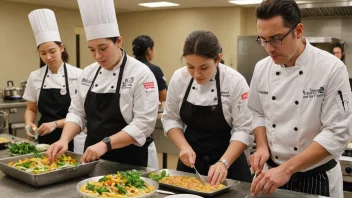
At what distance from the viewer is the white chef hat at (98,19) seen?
2.37 metres

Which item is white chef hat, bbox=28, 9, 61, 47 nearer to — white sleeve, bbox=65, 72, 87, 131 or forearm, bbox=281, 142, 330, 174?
white sleeve, bbox=65, 72, 87, 131

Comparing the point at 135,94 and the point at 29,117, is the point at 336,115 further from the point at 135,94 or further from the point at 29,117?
the point at 29,117

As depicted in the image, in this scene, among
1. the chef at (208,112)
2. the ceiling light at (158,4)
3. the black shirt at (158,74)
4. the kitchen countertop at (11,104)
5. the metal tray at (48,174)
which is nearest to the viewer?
the metal tray at (48,174)

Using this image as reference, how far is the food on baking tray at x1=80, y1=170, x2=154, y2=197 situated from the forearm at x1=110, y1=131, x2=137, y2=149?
34 centimetres

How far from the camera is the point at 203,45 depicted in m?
2.12

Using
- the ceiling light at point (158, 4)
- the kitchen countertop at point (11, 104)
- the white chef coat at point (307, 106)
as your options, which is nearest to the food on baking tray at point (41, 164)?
the white chef coat at point (307, 106)

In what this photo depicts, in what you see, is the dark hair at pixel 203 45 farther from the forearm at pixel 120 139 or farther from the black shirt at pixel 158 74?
the black shirt at pixel 158 74

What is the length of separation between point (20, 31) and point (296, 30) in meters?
6.85

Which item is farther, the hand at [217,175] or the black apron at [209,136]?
the black apron at [209,136]

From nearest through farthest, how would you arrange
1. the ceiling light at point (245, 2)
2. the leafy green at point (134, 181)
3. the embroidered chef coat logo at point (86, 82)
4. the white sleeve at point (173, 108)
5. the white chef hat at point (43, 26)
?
the leafy green at point (134, 181) < the white sleeve at point (173, 108) < the embroidered chef coat logo at point (86, 82) < the white chef hat at point (43, 26) < the ceiling light at point (245, 2)

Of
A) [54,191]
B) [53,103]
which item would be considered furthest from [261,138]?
[53,103]

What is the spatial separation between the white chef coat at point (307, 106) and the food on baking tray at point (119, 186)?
717 millimetres

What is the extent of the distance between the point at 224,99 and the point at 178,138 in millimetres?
357

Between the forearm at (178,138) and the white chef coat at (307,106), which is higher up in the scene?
the white chef coat at (307,106)
